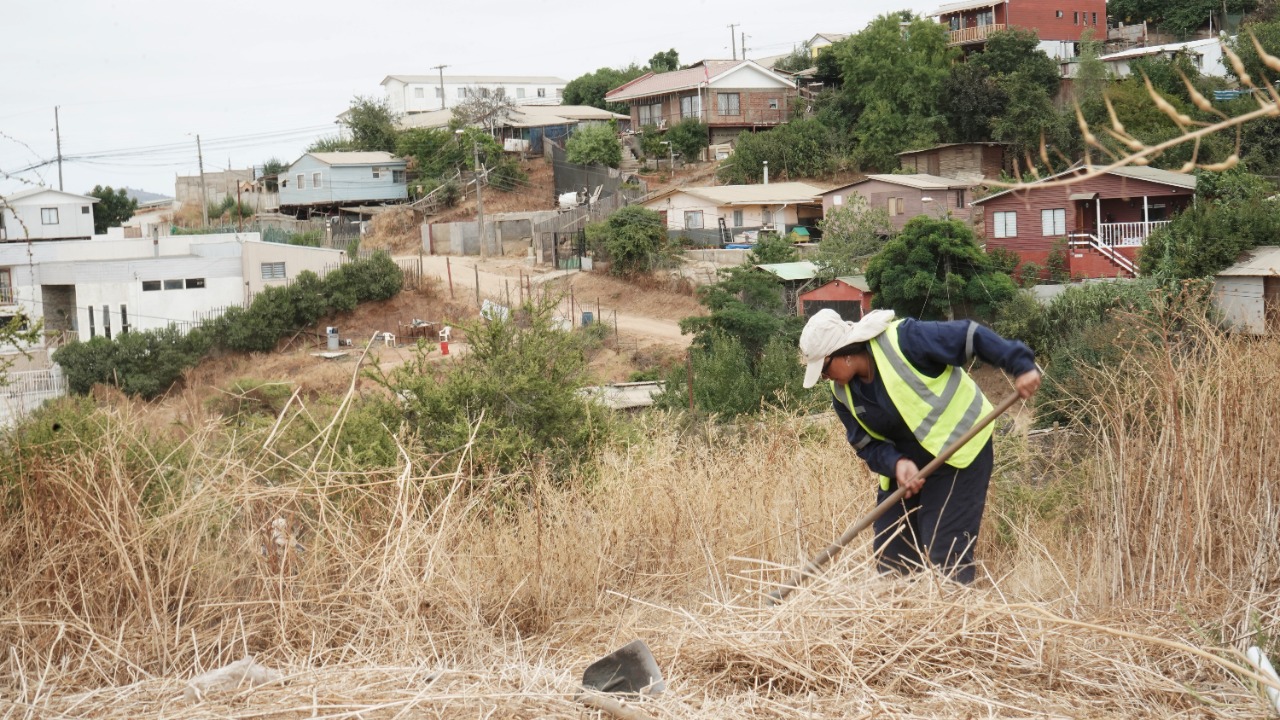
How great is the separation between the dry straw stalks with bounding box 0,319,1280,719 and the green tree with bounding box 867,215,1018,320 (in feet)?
69.6

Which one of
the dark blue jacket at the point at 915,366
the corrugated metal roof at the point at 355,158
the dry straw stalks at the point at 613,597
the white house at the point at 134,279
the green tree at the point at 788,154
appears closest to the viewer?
Result: the dry straw stalks at the point at 613,597

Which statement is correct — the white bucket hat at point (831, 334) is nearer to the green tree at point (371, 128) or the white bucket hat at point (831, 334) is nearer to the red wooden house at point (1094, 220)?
the red wooden house at point (1094, 220)

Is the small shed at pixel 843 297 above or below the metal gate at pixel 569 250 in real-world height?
below

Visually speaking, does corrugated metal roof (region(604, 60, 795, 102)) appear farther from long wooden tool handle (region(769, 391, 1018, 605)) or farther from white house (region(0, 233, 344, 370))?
long wooden tool handle (region(769, 391, 1018, 605))

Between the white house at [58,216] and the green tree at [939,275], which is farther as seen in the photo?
the white house at [58,216]

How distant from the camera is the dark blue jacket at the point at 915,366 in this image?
373 cm

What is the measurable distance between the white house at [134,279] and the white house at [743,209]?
517 inches

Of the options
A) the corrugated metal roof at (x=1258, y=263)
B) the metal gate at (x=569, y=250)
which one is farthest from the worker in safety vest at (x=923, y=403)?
the metal gate at (x=569, y=250)

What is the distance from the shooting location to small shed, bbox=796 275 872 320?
2802 centimetres

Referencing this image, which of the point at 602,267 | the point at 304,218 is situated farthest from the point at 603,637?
the point at 304,218

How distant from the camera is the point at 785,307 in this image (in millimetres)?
28125

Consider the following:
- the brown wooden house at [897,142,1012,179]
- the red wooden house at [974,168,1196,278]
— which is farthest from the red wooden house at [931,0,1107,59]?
the red wooden house at [974,168,1196,278]

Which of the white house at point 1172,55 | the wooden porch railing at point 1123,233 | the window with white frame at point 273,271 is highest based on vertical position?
the white house at point 1172,55

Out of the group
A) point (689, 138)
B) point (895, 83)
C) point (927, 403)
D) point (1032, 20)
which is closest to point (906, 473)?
point (927, 403)
